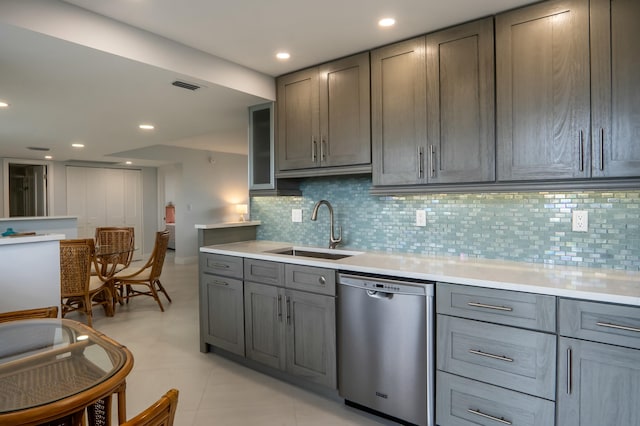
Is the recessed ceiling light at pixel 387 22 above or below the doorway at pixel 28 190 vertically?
above

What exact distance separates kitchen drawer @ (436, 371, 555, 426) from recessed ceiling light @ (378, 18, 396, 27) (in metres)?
1.98

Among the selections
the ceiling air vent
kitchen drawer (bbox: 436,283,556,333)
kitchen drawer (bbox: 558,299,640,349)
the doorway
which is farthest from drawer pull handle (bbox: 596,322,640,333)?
the doorway

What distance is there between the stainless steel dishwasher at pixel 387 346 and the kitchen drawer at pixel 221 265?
0.93 meters

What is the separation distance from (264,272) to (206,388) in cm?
87

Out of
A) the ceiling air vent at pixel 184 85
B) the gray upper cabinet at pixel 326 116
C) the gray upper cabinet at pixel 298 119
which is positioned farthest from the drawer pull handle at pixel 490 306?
the ceiling air vent at pixel 184 85

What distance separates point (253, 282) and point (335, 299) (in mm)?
715

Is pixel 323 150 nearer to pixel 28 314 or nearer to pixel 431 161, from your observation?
Result: pixel 431 161

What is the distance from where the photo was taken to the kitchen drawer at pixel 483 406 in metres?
1.62

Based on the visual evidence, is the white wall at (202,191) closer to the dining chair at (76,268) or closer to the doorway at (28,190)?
the doorway at (28,190)

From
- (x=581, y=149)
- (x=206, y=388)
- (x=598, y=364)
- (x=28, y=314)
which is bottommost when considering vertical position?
(x=206, y=388)

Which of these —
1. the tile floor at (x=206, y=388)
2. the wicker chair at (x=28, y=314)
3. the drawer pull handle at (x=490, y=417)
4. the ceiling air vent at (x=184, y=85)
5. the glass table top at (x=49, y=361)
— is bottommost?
the tile floor at (x=206, y=388)

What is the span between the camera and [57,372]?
127 centimetres

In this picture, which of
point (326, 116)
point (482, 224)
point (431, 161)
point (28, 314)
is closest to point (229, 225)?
point (326, 116)

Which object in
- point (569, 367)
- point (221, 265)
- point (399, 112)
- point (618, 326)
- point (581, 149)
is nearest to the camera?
point (618, 326)
